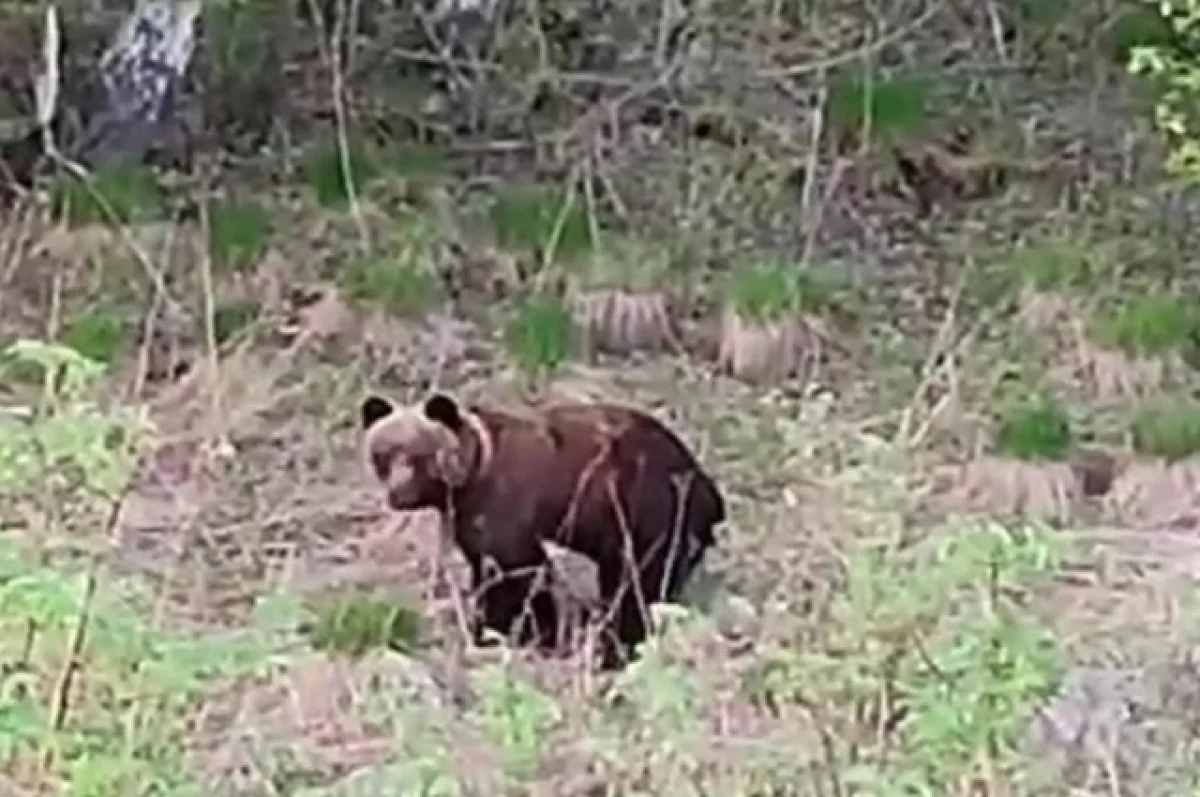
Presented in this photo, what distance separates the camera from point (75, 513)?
22.6 ft

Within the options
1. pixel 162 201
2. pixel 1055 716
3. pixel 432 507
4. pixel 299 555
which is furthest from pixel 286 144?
pixel 1055 716

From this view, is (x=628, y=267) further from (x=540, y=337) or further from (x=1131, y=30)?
(x=1131, y=30)

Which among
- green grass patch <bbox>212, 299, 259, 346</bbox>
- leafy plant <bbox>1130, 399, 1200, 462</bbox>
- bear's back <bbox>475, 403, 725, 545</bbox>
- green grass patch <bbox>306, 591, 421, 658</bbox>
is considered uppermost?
bear's back <bbox>475, 403, 725, 545</bbox>

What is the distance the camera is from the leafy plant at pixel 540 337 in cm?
905

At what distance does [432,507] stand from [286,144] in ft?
14.2

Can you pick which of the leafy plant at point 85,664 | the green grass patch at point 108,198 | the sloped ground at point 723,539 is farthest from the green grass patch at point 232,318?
the leafy plant at point 85,664

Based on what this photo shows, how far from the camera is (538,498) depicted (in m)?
6.67

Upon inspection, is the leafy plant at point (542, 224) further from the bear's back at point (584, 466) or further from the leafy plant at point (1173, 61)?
the bear's back at point (584, 466)

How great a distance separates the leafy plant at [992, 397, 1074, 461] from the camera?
831 cm

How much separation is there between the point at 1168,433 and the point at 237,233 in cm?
304

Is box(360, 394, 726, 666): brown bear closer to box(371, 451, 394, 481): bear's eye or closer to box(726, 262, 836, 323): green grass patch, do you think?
box(371, 451, 394, 481): bear's eye

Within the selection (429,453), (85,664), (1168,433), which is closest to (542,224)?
(1168,433)

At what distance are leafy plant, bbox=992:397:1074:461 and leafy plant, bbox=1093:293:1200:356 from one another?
2.34ft

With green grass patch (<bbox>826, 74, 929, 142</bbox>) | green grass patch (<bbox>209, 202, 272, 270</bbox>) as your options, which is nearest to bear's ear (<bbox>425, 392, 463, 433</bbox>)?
green grass patch (<bbox>209, 202, 272, 270</bbox>)
